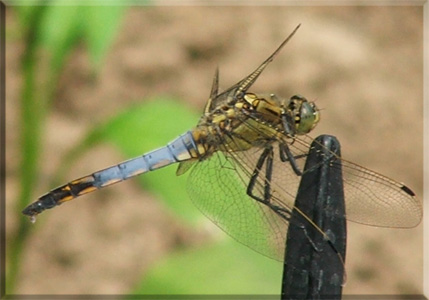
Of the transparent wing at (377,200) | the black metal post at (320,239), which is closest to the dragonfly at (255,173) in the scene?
the transparent wing at (377,200)

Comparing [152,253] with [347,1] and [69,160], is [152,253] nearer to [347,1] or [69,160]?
[69,160]

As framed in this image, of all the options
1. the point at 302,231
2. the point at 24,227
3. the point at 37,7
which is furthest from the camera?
the point at 24,227

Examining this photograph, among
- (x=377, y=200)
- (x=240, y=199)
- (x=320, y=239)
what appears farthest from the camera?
(x=240, y=199)

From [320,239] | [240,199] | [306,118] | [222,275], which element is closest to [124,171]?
[240,199]

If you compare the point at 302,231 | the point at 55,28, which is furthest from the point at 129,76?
the point at 302,231

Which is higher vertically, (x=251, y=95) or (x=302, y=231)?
(x=251, y=95)

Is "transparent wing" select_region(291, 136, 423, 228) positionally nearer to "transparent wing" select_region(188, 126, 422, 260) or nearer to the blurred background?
"transparent wing" select_region(188, 126, 422, 260)

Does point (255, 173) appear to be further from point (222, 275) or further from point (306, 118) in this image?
point (222, 275)
